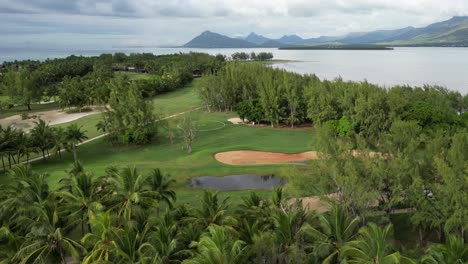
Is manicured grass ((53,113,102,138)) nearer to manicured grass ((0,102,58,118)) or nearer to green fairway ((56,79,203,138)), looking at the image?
green fairway ((56,79,203,138))

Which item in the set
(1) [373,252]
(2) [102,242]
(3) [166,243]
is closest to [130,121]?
(2) [102,242]

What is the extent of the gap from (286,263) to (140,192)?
12346 mm

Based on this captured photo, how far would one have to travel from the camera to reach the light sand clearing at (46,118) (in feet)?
304

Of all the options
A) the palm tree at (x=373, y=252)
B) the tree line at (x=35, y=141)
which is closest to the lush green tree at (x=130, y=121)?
the tree line at (x=35, y=141)

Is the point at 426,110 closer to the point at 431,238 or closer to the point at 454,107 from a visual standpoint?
the point at 454,107

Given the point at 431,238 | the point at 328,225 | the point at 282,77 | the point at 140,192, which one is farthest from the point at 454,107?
the point at 140,192

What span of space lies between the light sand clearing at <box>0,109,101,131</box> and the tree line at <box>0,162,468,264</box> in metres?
66.7

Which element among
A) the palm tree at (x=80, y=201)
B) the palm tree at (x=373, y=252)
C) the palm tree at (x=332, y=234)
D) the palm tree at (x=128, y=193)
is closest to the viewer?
the palm tree at (x=373, y=252)

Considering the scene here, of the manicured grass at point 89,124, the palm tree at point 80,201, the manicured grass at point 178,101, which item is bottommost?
the manicured grass at point 89,124

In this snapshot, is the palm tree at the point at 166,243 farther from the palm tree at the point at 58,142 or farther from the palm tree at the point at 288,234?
the palm tree at the point at 58,142

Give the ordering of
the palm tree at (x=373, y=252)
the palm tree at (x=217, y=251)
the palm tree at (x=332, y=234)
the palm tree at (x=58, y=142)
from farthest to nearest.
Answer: the palm tree at (x=58, y=142) → the palm tree at (x=332, y=234) → the palm tree at (x=373, y=252) → the palm tree at (x=217, y=251)

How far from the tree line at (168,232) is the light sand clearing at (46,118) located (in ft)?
219

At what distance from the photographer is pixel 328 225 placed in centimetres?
2633

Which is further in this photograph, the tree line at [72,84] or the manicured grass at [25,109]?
the tree line at [72,84]
